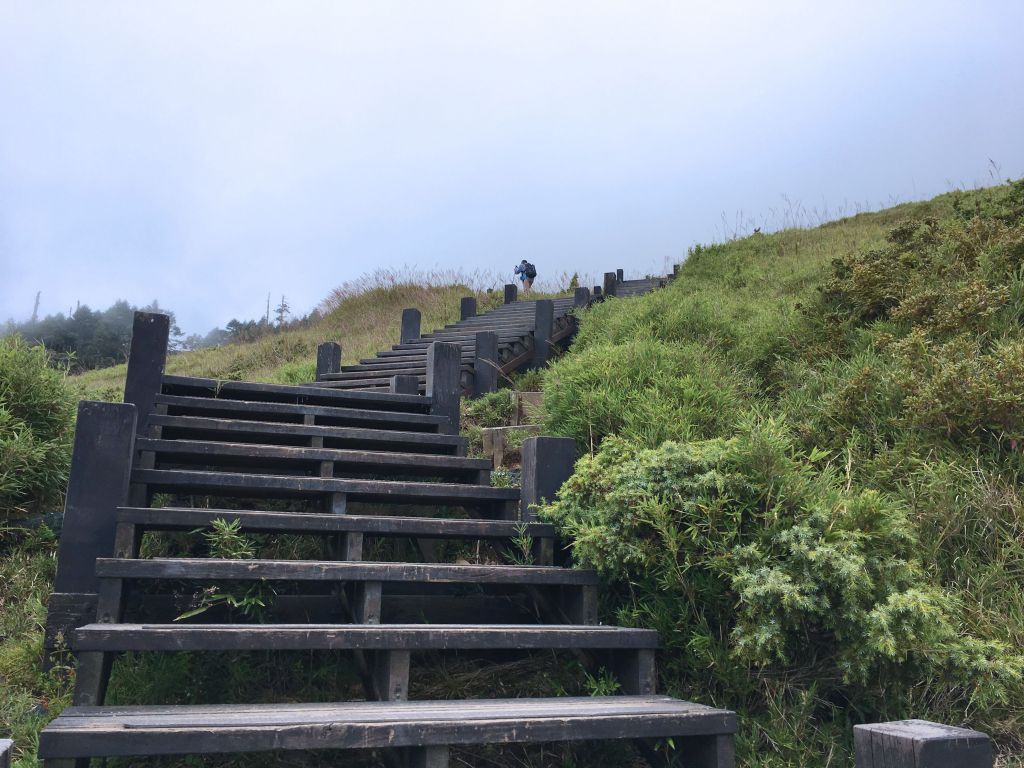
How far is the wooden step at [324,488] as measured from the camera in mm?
3807

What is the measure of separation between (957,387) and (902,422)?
0.33 m

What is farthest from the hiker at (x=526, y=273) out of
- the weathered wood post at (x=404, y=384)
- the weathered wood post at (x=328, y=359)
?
the weathered wood post at (x=404, y=384)

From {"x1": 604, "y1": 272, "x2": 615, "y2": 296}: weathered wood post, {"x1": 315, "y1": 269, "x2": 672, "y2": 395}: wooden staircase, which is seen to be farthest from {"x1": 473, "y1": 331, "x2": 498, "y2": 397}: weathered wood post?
{"x1": 604, "y1": 272, "x2": 615, "y2": 296}: weathered wood post

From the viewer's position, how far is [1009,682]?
274 cm

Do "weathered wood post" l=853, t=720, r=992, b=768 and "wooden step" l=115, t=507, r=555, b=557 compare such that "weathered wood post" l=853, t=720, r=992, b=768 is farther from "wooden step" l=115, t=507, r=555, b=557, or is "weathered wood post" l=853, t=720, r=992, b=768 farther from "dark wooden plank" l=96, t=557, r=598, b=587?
"wooden step" l=115, t=507, r=555, b=557

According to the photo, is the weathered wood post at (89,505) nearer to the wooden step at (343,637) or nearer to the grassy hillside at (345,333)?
the wooden step at (343,637)

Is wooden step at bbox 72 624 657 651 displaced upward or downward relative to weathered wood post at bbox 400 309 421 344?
downward

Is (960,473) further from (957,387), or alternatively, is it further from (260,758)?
(260,758)

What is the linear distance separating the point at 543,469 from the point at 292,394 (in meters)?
2.19

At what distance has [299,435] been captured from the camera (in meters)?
4.62

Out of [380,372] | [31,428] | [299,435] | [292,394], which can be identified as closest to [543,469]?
[299,435]

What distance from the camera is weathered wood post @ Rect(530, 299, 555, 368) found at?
9.23m

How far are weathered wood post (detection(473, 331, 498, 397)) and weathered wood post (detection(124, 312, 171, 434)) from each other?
10.8 ft

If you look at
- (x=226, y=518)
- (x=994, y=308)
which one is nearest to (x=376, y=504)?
(x=226, y=518)
